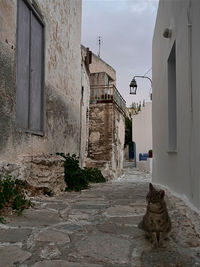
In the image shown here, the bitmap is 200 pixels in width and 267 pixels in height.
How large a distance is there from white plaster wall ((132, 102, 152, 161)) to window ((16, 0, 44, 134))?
17830mm

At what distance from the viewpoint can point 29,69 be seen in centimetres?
477

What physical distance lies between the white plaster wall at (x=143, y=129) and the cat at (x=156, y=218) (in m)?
20.8

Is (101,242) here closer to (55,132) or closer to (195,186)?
(195,186)

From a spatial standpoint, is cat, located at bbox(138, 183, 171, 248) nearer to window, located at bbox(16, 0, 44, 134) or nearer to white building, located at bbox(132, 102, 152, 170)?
window, located at bbox(16, 0, 44, 134)

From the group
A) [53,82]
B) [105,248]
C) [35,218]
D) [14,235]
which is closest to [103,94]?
[53,82]

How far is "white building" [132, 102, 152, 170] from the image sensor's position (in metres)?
22.6

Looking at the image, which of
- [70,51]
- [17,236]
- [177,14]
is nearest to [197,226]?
[17,236]

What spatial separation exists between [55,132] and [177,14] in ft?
11.7

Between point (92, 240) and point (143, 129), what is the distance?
2094 centimetres

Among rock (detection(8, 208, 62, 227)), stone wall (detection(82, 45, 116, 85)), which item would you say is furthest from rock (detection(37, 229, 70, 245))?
stone wall (detection(82, 45, 116, 85))

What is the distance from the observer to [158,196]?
1.94m

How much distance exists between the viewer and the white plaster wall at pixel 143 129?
22609 millimetres

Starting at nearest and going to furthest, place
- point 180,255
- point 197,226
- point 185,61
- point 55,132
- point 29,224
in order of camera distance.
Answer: point 180,255, point 197,226, point 29,224, point 185,61, point 55,132

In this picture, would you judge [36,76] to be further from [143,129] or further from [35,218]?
[143,129]
